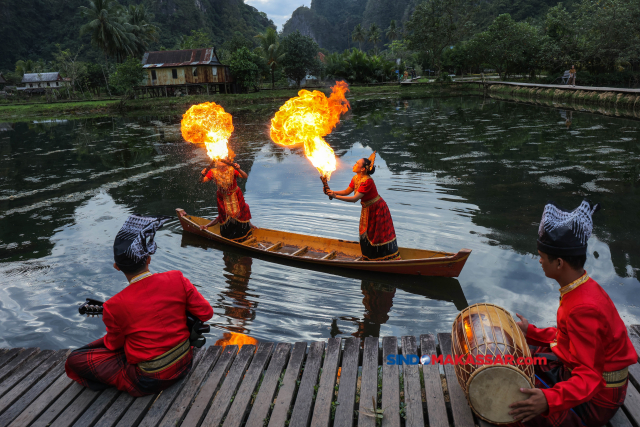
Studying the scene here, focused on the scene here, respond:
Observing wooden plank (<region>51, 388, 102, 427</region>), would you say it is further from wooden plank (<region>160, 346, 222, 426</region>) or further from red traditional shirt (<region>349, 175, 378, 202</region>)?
red traditional shirt (<region>349, 175, 378, 202</region>)

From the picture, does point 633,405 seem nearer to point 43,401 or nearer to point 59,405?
point 59,405

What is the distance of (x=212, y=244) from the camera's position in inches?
400

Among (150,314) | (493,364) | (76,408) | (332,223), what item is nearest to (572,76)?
(332,223)

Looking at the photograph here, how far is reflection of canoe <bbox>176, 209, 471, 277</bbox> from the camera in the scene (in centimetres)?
725

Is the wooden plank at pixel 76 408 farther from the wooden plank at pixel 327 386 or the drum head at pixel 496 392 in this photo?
the drum head at pixel 496 392

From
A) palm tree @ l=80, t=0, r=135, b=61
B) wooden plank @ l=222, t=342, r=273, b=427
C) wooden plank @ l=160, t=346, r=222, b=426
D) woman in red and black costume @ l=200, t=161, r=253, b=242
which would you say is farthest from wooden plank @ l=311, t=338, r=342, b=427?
palm tree @ l=80, t=0, r=135, b=61

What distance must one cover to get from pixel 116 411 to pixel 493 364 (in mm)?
3228

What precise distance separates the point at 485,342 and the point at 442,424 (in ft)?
2.58

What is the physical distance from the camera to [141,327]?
12.0 ft

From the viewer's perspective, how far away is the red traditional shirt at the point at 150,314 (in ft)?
11.8

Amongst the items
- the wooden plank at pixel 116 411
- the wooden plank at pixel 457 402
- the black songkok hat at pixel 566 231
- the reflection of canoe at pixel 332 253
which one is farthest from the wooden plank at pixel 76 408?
the reflection of canoe at pixel 332 253

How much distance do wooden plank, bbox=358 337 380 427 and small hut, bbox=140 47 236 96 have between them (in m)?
51.1

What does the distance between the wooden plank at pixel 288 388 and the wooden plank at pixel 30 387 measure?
7.83 feet

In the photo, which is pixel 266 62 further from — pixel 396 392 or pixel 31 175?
pixel 396 392
